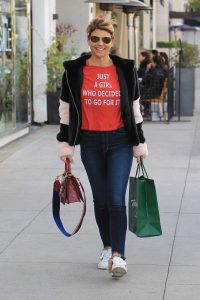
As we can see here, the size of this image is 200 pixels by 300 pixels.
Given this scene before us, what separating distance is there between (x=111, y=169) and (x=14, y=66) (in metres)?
9.29

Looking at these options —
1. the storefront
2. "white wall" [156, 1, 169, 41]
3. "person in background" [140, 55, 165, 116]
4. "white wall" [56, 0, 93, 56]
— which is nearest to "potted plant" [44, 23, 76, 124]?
the storefront

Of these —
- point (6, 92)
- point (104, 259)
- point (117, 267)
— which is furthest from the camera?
point (6, 92)

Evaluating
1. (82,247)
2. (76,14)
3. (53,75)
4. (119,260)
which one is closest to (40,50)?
(53,75)

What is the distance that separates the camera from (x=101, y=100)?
6262mm

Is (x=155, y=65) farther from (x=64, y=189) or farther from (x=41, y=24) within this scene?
(x=64, y=189)

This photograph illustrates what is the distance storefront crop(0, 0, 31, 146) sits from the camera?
1453 centimetres

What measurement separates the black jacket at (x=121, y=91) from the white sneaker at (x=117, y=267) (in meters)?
0.86

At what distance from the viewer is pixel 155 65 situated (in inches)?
734

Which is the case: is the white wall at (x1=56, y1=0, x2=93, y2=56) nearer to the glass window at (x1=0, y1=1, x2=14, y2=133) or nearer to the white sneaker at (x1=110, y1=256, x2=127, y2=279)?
the glass window at (x1=0, y1=1, x2=14, y2=133)

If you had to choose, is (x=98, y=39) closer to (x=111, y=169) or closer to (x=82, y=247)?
(x=111, y=169)

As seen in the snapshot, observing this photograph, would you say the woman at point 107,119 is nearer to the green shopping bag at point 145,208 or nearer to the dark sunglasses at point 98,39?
the dark sunglasses at point 98,39

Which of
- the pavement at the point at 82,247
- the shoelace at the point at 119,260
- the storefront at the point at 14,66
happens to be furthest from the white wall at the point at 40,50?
the shoelace at the point at 119,260

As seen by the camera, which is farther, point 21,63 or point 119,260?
point 21,63

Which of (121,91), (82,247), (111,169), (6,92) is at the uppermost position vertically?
(121,91)
